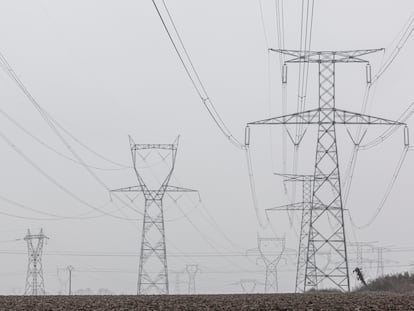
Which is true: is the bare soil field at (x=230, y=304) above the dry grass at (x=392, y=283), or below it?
below

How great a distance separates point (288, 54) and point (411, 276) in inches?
639

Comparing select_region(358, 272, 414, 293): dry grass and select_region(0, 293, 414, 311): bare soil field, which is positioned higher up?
select_region(358, 272, 414, 293): dry grass

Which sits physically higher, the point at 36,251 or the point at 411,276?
the point at 36,251

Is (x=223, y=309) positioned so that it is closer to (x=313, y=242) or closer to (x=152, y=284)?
(x=313, y=242)

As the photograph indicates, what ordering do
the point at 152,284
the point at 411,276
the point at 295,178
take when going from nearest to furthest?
the point at 411,276, the point at 152,284, the point at 295,178

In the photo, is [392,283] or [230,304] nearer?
[230,304]

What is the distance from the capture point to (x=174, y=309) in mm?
16062

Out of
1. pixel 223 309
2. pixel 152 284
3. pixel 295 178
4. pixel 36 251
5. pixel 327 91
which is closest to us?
pixel 223 309

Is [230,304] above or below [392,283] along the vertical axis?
below

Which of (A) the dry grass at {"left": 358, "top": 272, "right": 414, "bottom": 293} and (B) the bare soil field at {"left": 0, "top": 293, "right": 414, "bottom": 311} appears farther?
(A) the dry grass at {"left": 358, "top": 272, "right": 414, "bottom": 293}

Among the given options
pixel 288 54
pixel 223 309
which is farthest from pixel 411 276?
pixel 223 309

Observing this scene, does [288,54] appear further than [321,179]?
No

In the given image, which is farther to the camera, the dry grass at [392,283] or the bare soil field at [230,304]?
the dry grass at [392,283]

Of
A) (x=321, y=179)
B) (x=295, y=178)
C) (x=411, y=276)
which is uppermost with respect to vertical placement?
(x=295, y=178)
